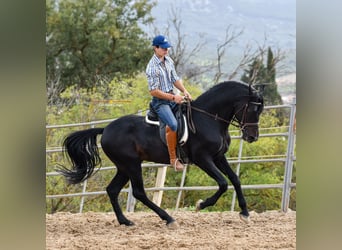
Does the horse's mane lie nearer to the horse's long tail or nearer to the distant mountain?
the horse's long tail

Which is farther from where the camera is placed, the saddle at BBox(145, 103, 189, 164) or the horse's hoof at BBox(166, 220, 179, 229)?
the horse's hoof at BBox(166, 220, 179, 229)

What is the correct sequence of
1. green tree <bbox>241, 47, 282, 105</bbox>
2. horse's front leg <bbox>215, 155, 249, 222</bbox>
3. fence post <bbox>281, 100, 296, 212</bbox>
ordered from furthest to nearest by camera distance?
green tree <bbox>241, 47, 282, 105</bbox> < fence post <bbox>281, 100, 296, 212</bbox> < horse's front leg <bbox>215, 155, 249, 222</bbox>

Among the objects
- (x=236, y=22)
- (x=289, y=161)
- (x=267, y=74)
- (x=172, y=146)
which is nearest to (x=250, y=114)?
(x=172, y=146)

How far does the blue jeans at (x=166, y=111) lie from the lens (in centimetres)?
396

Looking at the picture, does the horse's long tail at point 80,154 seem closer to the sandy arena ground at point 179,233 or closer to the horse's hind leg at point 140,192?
the horse's hind leg at point 140,192

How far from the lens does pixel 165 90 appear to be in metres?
4.08

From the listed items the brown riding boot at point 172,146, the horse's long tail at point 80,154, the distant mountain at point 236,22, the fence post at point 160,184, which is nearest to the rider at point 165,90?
the brown riding boot at point 172,146

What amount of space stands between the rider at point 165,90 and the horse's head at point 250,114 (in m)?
0.38

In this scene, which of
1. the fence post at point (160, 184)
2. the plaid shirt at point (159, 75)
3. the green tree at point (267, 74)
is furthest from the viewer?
the green tree at point (267, 74)

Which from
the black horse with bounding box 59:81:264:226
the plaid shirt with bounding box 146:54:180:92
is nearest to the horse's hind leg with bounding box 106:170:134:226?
the black horse with bounding box 59:81:264:226

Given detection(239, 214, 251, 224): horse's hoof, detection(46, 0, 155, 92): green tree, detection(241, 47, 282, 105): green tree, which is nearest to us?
detection(239, 214, 251, 224): horse's hoof

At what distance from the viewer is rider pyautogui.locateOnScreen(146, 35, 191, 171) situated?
3.96 meters
